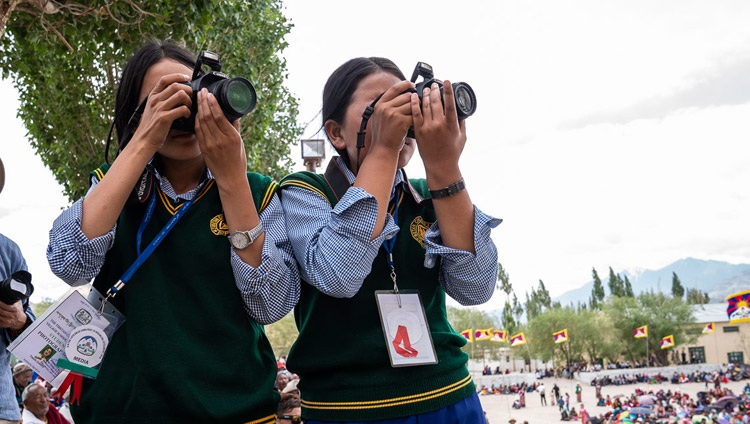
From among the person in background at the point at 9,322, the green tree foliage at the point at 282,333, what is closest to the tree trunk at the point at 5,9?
the person in background at the point at 9,322

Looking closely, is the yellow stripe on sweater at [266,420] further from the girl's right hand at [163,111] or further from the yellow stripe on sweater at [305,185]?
the girl's right hand at [163,111]

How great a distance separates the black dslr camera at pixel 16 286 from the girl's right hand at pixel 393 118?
1.16 metres

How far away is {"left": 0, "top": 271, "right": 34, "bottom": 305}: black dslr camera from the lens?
1849 millimetres

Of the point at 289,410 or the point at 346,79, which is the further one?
the point at 289,410

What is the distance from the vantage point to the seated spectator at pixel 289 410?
3.02 m

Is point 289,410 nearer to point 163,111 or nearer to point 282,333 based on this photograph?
point 163,111

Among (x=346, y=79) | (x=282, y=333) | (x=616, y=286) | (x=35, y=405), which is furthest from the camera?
(x=616, y=286)

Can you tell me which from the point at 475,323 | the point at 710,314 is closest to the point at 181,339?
the point at 475,323

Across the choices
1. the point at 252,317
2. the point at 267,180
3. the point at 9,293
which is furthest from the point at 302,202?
the point at 9,293

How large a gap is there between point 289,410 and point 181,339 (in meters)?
1.81

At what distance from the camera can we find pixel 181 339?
1432mm

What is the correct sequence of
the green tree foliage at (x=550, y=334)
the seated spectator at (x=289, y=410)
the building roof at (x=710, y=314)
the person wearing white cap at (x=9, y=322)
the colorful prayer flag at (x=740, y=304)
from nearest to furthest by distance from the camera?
the person wearing white cap at (x=9, y=322), the seated spectator at (x=289, y=410), the colorful prayer flag at (x=740, y=304), the green tree foliage at (x=550, y=334), the building roof at (x=710, y=314)

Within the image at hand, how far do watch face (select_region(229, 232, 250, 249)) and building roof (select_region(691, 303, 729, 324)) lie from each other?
60.5 meters

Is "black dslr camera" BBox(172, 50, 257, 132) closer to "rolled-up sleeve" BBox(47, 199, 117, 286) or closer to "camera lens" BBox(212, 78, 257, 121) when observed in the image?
"camera lens" BBox(212, 78, 257, 121)
